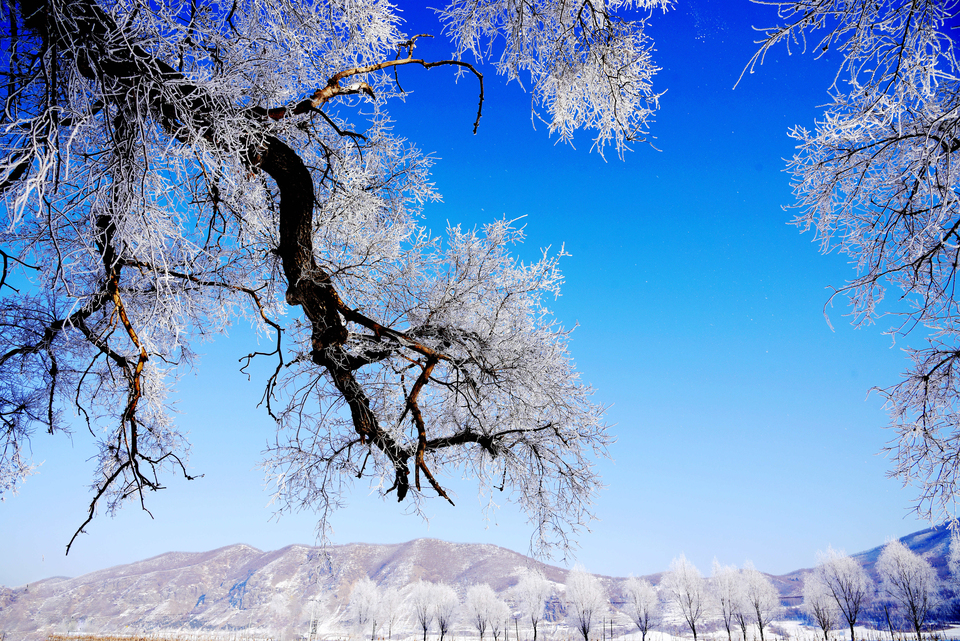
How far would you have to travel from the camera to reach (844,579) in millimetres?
50562

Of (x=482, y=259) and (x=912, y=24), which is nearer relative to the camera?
(x=912, y=24)

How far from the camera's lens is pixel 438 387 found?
15.8ft

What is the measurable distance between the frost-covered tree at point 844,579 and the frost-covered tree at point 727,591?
9.33 meters

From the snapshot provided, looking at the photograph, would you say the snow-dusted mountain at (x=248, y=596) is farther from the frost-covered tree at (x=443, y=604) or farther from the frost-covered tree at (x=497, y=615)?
the frost-covered tree at (x=497, y=615)

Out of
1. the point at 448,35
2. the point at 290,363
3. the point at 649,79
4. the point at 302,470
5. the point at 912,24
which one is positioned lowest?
the point at 302,470

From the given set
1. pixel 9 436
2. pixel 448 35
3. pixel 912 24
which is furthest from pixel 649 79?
pixel 9 436

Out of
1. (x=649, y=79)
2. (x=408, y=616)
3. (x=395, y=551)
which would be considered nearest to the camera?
(x=649, y=79)

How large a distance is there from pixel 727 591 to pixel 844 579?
13.1 meters

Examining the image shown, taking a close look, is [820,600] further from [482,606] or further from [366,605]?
[366,605]

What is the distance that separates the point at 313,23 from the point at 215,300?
231cm

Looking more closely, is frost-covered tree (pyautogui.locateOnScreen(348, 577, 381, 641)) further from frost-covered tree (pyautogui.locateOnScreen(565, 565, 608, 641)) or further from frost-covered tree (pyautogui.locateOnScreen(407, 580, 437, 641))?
frost-covered tree (pyautogui.locateOnScreen(565, 565, 608, 641))

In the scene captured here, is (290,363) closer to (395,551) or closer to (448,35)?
(448,35)

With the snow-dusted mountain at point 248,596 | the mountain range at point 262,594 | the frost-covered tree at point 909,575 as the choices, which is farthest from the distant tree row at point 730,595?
the snow-dusted mountain at point 248,596

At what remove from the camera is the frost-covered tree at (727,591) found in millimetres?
58531
